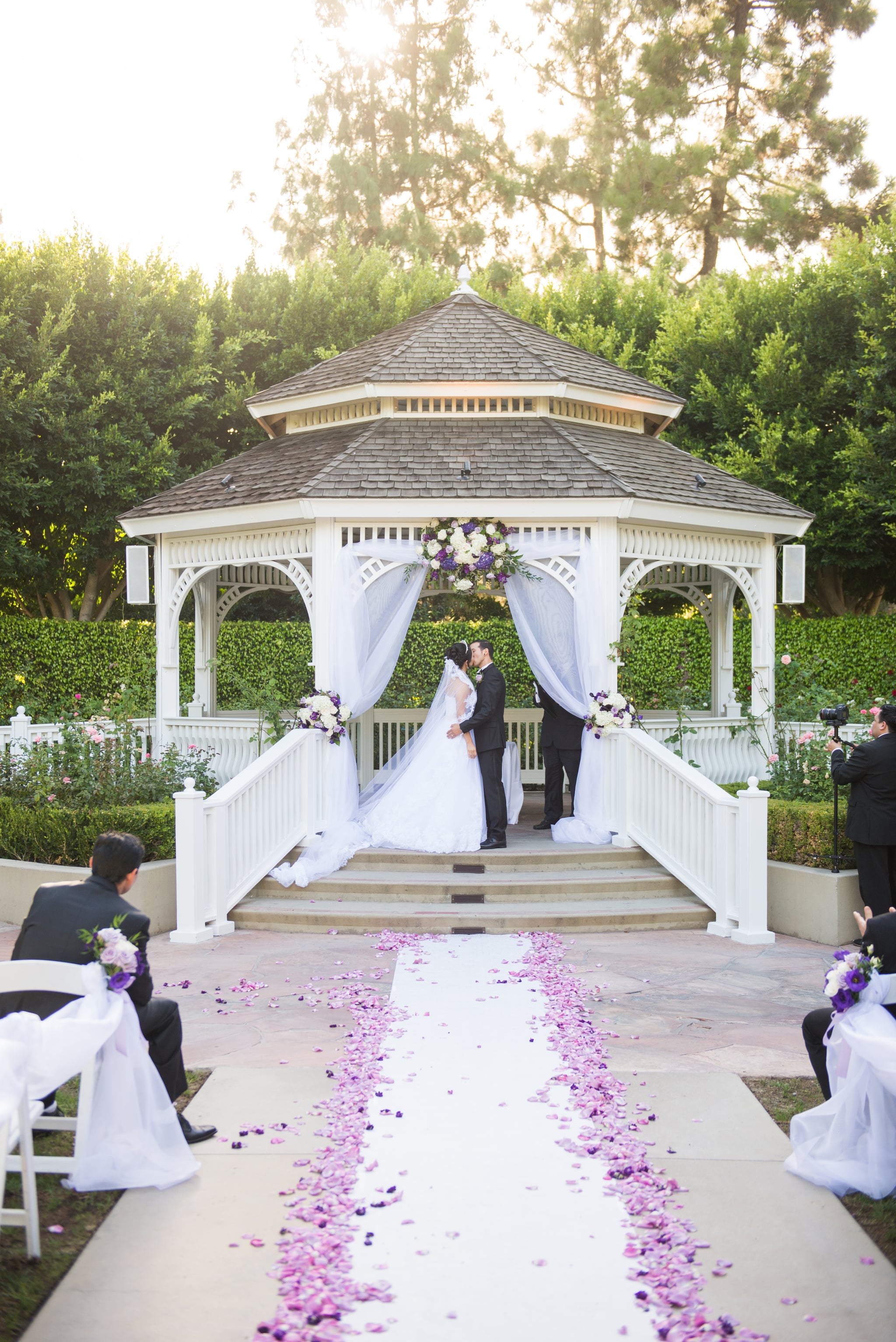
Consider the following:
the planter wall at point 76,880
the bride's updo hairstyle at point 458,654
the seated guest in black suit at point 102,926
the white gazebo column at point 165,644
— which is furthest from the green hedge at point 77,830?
the seated guest in black suit at point 102,926

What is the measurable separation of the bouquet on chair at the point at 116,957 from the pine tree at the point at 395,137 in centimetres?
2689

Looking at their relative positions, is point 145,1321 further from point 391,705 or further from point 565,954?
point 391,705

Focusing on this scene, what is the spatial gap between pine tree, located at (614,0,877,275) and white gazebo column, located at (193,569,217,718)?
53.1ft

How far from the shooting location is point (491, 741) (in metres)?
11.0

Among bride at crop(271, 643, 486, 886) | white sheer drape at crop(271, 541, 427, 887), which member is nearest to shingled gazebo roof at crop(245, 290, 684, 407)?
white sheer drape at crop(271, 541, 427, 887)

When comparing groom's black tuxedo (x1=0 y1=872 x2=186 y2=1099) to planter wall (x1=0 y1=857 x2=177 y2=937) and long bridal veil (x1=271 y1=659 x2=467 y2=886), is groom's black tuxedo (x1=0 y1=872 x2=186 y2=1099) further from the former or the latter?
long bridal veil (x1=271 y1=659 x2=467 y2=886)

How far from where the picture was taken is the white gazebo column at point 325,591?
11203mm

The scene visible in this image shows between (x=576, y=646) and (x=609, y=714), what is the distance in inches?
38.5

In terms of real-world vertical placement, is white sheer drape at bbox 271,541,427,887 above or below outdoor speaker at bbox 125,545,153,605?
below

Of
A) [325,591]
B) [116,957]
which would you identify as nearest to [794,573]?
[325,591]

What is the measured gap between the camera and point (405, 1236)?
13.0 feet

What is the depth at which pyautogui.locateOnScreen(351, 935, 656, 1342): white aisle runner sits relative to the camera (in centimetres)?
346

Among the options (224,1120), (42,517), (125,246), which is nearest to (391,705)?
(42,517)

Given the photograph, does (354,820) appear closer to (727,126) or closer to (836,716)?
(836,716)
